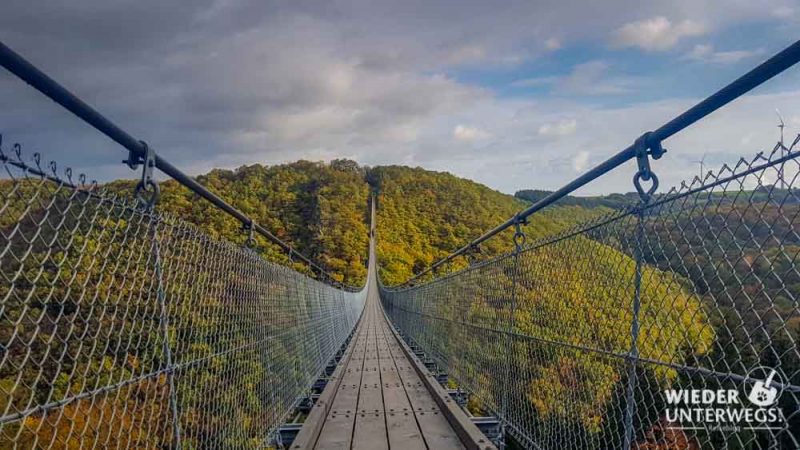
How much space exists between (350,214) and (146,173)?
54184 mm

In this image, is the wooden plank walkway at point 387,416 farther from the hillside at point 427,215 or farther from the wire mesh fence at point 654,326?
the hillside at point 427,215

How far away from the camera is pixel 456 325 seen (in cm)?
486

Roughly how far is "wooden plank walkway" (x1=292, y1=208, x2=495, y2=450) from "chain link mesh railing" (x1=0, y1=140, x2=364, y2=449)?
11.3 inches

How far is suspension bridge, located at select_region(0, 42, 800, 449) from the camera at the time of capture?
3.92 feet

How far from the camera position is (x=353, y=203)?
62406 mm

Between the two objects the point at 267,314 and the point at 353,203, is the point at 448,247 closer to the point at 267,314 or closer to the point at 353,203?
the point at 353,203

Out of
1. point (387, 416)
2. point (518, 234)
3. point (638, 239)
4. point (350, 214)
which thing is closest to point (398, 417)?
point (387, 416)

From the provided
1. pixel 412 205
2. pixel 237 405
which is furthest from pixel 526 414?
pixel 412 205

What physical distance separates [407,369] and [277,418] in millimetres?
2758

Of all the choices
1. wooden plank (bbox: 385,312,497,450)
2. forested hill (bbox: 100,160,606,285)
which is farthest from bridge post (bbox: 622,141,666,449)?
forested hill (bbox: 100,160,606,285)

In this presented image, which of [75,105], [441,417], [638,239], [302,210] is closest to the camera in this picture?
[75,105]

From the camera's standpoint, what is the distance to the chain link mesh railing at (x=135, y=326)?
1.16 m

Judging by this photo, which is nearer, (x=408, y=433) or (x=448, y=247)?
(x=408, y=433)

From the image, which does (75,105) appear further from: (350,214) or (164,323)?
(350,214)
